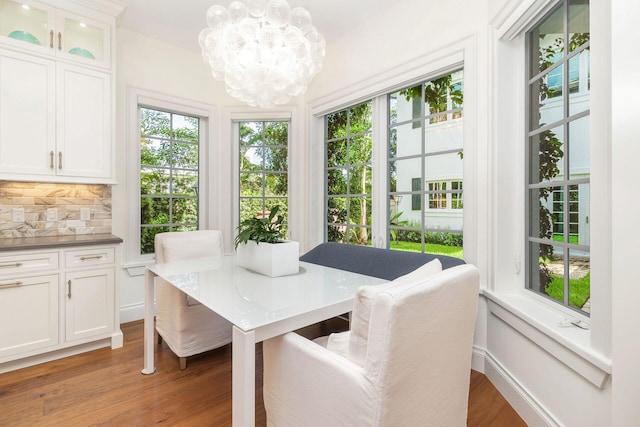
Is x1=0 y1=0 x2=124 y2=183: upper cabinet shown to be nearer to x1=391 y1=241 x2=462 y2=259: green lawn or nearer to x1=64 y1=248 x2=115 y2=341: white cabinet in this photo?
x1=64 y1=248 x2=115 y2=341: white cabinet

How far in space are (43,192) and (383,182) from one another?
9.87 ft

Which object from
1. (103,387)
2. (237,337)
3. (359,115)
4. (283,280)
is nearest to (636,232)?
(237,337)

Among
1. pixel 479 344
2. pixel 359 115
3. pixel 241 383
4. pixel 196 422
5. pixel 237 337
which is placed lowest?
pixel 196 422

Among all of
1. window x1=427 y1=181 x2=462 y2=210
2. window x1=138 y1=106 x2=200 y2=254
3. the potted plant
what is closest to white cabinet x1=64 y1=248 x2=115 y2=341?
window x1=138 y1=106 x2=200 y2=254

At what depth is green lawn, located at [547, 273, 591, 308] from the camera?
154 cm

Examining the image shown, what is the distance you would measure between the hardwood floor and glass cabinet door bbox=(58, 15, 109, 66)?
2388mm

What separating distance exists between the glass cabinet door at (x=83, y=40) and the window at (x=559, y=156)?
3.26 metres

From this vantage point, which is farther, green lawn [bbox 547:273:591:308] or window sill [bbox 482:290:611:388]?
green lawn [bbox 547:273:591:308]

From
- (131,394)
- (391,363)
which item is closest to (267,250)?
(391,363)

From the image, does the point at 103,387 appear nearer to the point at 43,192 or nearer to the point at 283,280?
the point at 283,280

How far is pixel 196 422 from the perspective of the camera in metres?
1.67

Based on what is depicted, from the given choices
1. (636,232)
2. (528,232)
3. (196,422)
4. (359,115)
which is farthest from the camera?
(359,115)

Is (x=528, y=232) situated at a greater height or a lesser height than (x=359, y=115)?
lesser

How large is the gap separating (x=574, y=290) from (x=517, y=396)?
672 millimetres
